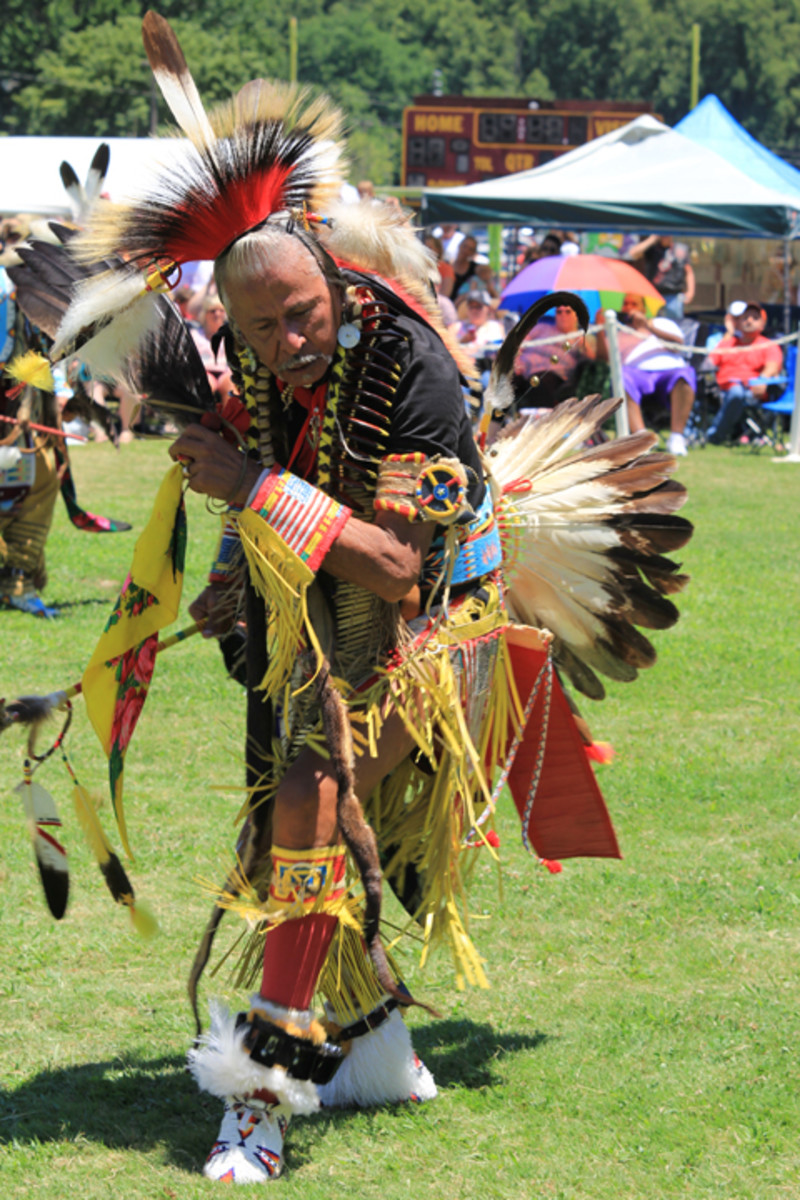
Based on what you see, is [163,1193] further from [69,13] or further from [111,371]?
[69,13]

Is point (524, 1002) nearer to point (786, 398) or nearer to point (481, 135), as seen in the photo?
point (786, 398)

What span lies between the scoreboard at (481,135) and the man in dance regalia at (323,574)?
1430 inches

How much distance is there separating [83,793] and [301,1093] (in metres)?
0.72

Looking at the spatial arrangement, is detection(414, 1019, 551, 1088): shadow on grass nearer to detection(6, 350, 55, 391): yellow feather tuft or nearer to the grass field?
the grass field

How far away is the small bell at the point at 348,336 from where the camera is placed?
244 cm

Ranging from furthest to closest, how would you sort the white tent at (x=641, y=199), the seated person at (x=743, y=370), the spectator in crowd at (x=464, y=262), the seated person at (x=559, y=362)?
the spectator in crowd at (x=464, y=262) → the seated person at (x=743, y=370) → the white tent at (x=641, y=199) → the seated person at (x=559, y=362)

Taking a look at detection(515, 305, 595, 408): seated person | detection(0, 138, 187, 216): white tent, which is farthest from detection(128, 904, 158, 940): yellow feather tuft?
detection(0, 138, 187, 216): white tent

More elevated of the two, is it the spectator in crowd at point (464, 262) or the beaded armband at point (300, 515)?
the beaded armband at point (300, 515)

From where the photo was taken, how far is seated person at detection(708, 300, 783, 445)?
44.5ft

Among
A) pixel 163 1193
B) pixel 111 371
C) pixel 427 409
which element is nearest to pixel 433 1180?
pixel 163 1193

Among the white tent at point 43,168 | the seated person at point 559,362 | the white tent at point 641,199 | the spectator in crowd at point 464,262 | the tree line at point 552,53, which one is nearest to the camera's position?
the seated person at point 559,362

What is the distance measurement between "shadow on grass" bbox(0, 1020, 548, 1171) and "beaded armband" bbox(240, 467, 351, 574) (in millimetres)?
1097

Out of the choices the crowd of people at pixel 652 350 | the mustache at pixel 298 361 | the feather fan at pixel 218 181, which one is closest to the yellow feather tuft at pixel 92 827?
the mustache at pixel 298 361

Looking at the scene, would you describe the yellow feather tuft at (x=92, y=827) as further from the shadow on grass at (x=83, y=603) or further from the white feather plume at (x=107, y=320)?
the shadow on grass at (x=83, y=603)
